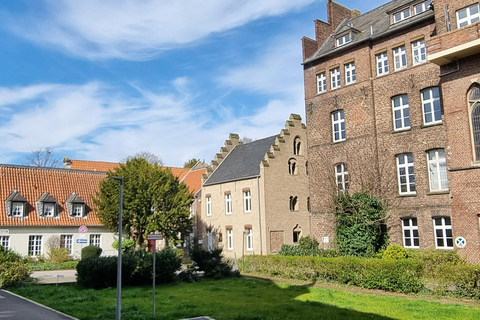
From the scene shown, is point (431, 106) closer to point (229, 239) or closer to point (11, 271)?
point (229, 239)

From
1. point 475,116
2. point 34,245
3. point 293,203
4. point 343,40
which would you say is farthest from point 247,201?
point 475,116

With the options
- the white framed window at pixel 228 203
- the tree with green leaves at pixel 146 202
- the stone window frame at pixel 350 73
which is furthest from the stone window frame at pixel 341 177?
the tree with green leaves at pixel 146 202

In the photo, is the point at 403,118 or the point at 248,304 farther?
the point at 403,118

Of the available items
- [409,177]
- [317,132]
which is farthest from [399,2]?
[409,177]

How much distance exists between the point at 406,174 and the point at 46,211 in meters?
30.2

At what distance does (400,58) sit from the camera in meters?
25.5

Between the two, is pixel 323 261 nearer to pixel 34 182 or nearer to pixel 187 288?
pixel 187 288

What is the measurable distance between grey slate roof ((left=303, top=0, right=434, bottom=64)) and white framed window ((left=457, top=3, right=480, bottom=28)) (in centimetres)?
288

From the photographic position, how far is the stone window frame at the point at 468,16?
20312mm

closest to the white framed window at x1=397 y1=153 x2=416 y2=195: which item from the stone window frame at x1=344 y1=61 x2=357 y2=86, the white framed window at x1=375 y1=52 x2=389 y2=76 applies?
the white framed window at x1=375 y1=52 x2=389 y2=76

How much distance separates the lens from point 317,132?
2977 cm

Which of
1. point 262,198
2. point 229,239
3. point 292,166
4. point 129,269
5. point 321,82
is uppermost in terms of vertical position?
point 321,82

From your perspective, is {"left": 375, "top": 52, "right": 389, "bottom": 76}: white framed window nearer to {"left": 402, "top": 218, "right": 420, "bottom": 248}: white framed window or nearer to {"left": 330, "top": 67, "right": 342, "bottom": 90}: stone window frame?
{"left": 330, "top": 67, "right": 342, "bottom": 90}: stone window frame

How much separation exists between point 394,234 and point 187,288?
12456 mm
